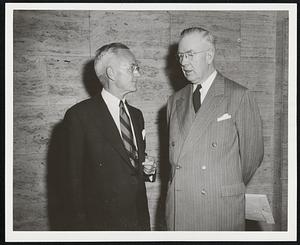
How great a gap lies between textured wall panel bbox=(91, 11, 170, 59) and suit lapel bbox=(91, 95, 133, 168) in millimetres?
274

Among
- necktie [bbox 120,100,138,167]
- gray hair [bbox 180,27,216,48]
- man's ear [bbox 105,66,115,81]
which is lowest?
necktie [bbox 120,100,138,167]

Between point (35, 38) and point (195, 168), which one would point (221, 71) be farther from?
point (35, 38)

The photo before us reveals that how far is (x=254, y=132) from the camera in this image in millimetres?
1613

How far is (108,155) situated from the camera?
5.29 ft

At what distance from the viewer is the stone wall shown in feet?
5.54

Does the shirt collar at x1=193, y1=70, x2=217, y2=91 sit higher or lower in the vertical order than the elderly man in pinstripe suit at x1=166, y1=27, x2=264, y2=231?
higher

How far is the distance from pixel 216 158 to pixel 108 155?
1.45 feet

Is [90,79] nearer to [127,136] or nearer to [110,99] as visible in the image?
[110,99]

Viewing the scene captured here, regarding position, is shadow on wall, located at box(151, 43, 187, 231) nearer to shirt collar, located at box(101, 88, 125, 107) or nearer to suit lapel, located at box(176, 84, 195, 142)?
suit lapel, located at box(176, 84, 195, 142)

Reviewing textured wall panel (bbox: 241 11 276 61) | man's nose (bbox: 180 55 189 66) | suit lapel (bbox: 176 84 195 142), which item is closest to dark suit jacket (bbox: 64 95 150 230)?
suit lapel (bbox: 176 84 195 142)

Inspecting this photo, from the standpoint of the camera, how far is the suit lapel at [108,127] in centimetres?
161

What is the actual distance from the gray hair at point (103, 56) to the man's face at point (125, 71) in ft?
0.09

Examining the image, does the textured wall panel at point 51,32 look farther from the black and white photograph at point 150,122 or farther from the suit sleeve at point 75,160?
the suit sleeve at point 75,160

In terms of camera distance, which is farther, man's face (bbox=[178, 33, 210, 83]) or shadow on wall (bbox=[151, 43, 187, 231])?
shadow on wall (bbox=[151, 43, 187, 231])
